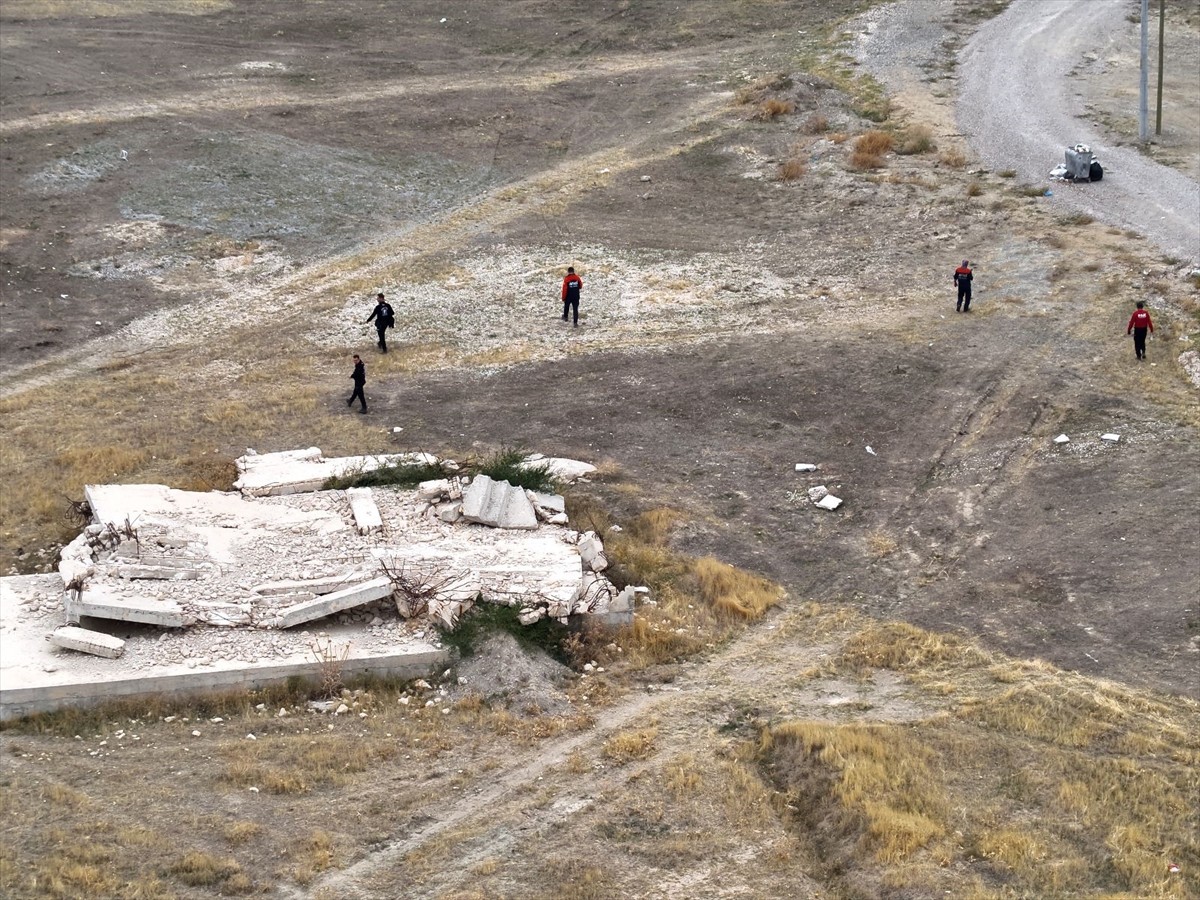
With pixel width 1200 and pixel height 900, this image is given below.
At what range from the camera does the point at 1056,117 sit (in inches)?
1433

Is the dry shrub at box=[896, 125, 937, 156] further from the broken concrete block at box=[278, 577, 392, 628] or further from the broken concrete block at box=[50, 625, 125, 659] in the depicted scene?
the broken concrete block at box=[50, 625, 125, 659]

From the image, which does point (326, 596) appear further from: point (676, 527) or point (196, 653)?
point (676, 527)

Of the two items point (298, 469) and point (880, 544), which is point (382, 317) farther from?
point (880, 544)

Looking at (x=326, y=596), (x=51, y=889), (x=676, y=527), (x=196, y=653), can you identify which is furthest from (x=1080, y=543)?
(x=51, y=889)

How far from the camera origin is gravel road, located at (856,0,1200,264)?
3077cm

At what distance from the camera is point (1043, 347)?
2542 cm

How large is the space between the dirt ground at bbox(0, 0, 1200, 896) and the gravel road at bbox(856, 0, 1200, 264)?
0.96m

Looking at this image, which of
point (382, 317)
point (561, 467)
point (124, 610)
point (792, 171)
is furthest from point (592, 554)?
point (792, 171)

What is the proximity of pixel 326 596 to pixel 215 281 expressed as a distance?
1461 cm

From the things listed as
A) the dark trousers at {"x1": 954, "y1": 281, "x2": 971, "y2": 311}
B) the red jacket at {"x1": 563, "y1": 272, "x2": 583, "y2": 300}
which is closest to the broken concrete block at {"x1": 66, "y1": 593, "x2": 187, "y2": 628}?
the red jacket at {"x1": 563, "y1": 272, "x2": 583, "y2": 300}

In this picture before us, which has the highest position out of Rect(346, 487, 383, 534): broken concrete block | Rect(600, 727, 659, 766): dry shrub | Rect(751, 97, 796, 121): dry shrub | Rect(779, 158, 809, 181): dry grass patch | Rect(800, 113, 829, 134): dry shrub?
Rect(751, 97, 796, 121): dry shrub

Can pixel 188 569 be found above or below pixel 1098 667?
above

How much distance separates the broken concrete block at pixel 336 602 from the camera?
16.6 meters

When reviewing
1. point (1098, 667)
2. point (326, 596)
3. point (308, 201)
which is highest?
point (308, 201)
